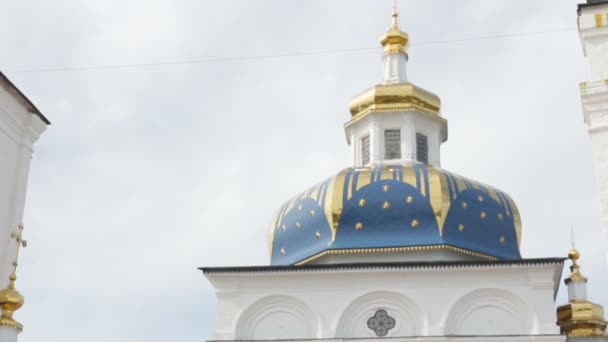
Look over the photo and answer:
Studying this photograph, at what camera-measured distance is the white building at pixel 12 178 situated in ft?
35.2

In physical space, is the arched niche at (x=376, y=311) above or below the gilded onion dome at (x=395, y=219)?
below

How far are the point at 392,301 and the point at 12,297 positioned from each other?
28.1 ft

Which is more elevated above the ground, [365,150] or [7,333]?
[365,150]

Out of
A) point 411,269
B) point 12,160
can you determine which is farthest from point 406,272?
point 12,160

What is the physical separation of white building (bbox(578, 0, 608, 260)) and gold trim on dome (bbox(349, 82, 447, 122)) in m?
6.96

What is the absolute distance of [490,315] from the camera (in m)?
17.6

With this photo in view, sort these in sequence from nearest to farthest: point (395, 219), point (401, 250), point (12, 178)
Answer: point (12, 178), point (401, 250), point (395, 219)

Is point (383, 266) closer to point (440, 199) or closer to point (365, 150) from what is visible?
point (440, 199)

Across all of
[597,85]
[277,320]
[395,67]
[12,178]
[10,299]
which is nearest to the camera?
[10,299]

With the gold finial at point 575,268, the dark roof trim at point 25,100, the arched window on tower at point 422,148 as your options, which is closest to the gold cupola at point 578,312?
the gold finial at point 575,268

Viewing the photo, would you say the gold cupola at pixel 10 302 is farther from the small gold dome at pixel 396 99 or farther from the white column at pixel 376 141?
the small gold dome at pixel 396 99

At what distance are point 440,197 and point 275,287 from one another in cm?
370

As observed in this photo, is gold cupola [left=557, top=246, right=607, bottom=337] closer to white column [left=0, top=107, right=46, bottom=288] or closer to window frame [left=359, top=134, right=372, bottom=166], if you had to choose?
window frame [left=359, top=134, right=372, bottom=166]

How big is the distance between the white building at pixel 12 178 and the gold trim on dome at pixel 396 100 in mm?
12318
